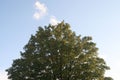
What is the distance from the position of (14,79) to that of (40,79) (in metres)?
4.44

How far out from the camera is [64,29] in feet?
153

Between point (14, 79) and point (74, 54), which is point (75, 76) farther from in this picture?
→ point (14, 79)

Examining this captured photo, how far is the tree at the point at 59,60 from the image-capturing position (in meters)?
43.0

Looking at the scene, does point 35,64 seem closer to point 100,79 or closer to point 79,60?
point 79,60

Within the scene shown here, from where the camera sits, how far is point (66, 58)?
43.2 meters

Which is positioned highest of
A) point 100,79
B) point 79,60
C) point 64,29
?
point 64,29

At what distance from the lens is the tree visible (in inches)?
1693

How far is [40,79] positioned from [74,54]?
6633 mm

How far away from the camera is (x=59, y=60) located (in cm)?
4356

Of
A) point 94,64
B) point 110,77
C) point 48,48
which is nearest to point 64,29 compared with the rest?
point 48,48

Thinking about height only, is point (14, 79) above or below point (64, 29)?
below

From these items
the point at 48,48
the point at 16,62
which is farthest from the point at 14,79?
the point at 48,48

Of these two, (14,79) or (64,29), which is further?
(64,29)

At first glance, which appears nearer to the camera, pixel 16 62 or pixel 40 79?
pixel 40 79
